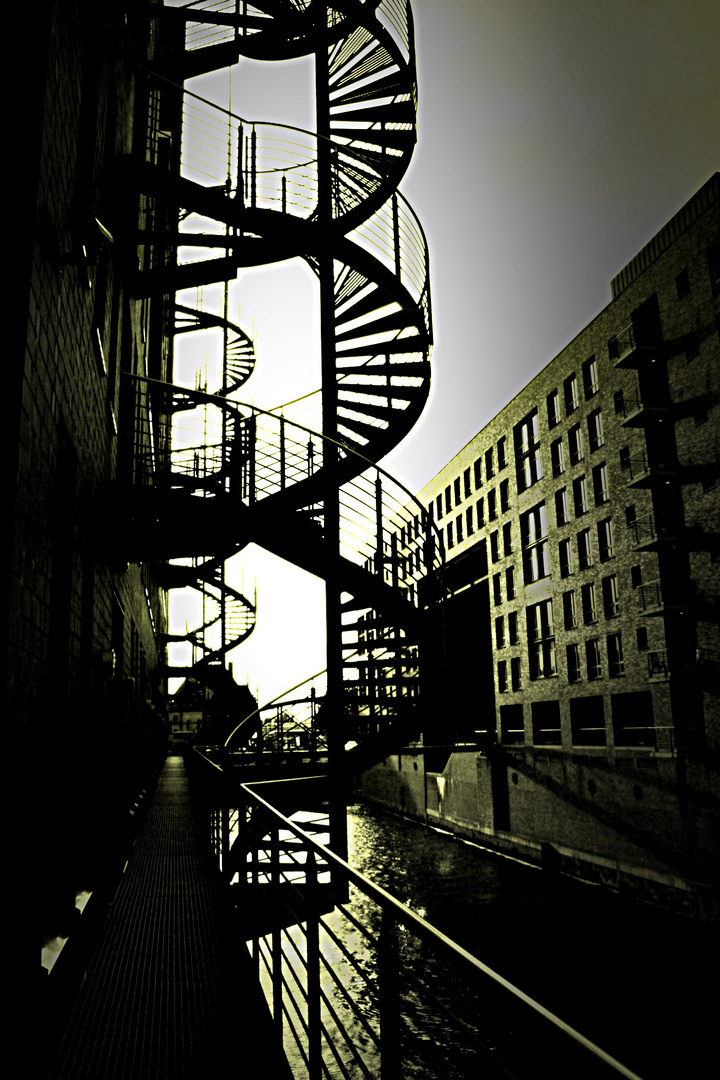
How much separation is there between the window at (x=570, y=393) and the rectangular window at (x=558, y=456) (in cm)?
146

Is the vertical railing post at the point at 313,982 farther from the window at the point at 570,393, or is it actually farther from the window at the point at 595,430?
the window at the point at 570,393

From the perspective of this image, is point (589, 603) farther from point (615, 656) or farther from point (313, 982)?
point (313, 982)

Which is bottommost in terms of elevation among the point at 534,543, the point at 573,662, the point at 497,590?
the point at 573,662

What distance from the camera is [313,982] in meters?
3.12

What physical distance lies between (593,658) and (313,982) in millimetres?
28149

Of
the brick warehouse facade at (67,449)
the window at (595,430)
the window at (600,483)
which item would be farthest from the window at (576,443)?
the brick warehouse facade at (67,449)

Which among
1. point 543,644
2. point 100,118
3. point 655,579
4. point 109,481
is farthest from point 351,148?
point 543,644

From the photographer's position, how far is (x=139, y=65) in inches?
352

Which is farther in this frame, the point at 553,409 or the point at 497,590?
the point at 497,590

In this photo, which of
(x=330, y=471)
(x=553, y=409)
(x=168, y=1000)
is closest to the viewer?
(x=168, y=1000)

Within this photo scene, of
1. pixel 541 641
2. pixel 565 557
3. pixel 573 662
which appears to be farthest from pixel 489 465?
pixel 573 662

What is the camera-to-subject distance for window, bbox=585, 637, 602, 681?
2912 centimetres

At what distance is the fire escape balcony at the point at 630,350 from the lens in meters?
26.4

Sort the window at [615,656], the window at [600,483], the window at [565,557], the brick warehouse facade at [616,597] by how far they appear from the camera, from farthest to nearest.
A: the window at [565,557], the window at [600,483], the window at [615,656], the brick warehouse facade at [616,597]
